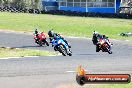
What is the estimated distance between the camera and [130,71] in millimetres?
14648

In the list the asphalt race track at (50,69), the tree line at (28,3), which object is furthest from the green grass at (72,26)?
the tree line at (28,3)

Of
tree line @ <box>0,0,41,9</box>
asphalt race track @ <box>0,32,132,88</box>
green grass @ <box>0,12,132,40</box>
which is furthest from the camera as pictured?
tree line @ <box>0,0,41,9</box>

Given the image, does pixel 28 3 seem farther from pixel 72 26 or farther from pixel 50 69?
pixel 50 69

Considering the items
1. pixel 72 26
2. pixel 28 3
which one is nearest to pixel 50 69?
pixel 72 26

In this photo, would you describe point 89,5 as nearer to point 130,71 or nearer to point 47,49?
point 47,49

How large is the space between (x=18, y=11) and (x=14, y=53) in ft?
280

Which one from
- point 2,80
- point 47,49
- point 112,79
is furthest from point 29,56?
point 112,79

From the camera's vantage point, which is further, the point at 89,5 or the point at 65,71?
the point at 89,5

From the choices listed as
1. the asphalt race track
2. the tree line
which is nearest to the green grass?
the asphalt race track

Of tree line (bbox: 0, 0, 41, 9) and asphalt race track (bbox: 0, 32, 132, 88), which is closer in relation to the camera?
asphalt race track (bbox: 0, 32, 132, 88)

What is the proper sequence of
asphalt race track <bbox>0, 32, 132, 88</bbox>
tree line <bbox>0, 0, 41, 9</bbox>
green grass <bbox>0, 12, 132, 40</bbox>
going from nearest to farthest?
asphalt race track <bbox>0, 32, 132, 88</bbox> → green grass <bbox>0, 12, 132, 40</bbox> → tree line <bbox>0, 0, 41, 9</bbox>

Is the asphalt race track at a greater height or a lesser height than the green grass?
greater

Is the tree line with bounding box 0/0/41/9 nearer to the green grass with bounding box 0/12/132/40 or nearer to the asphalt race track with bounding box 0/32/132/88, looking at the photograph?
the green grass with bounding box 0/12/132/40

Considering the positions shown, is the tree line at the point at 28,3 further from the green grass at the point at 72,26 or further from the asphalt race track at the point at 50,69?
the asphalt race track at the point at 50,69
